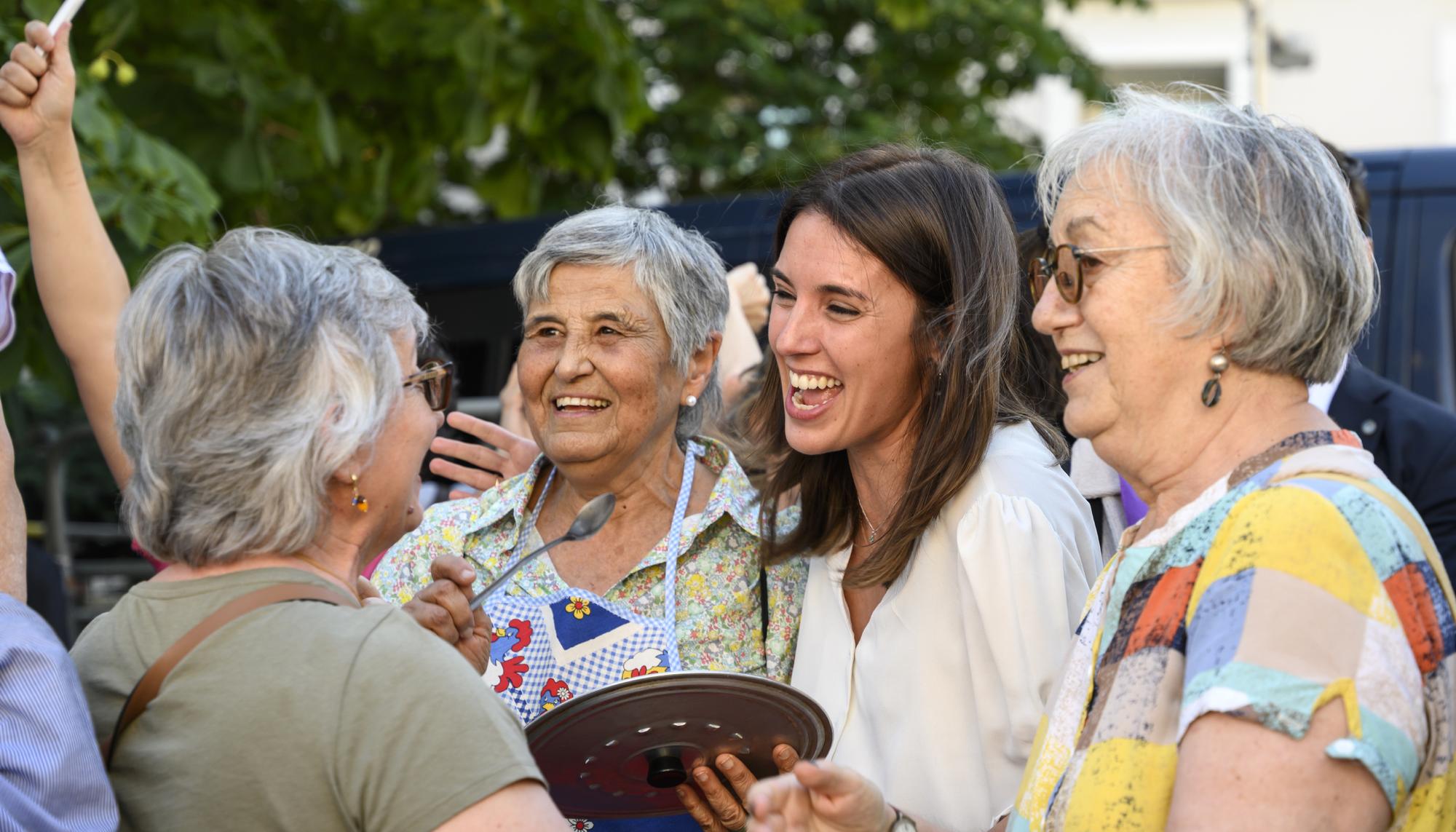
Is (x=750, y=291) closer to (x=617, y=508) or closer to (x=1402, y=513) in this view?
(x=617, y=508)

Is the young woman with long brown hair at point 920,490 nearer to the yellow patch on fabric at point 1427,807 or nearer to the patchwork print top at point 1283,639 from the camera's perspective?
the patchwork print top at point 1283,639

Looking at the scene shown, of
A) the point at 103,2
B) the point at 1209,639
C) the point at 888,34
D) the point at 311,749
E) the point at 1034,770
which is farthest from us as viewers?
the point at 888,34

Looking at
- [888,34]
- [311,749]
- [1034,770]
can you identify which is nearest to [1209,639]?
[1034,770]

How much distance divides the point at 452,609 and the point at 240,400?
1.98ft

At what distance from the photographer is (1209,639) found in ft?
5.41

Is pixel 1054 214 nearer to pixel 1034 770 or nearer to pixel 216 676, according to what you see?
pixel 1034 770

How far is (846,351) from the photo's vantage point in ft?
9.13

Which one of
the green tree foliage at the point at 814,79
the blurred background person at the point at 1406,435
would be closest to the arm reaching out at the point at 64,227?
the blurred background person at the point at 1406,435

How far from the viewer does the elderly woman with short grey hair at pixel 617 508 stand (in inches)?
115

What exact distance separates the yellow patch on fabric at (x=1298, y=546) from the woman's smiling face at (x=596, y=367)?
60.0 inches

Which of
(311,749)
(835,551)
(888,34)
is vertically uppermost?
(311,749)

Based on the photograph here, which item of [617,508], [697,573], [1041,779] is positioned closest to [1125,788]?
[1041,779]

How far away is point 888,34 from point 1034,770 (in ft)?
24.1

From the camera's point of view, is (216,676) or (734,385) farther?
(734,385)
